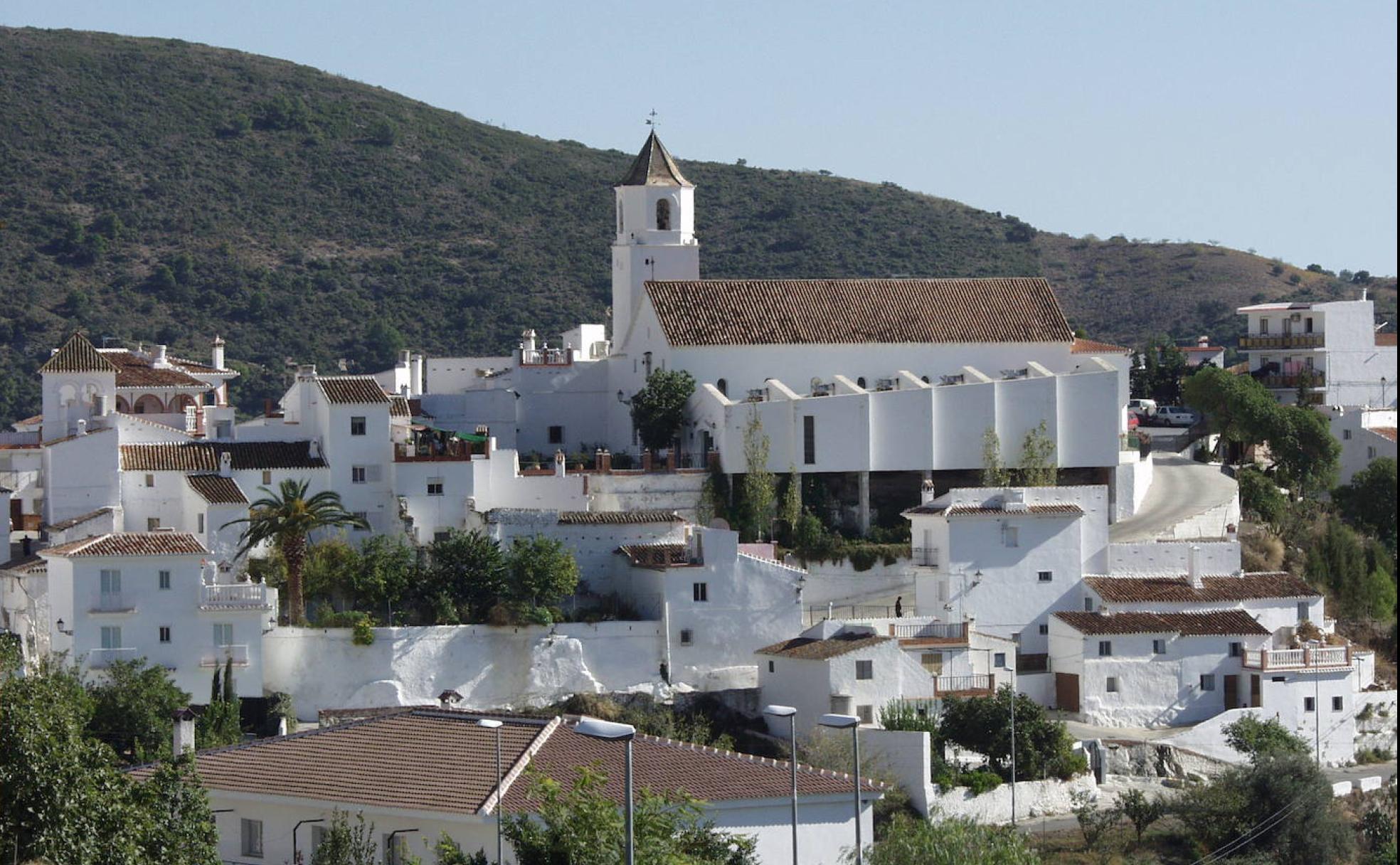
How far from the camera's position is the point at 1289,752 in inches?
2138

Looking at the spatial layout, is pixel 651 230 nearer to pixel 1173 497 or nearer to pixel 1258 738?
pixel 1173 497

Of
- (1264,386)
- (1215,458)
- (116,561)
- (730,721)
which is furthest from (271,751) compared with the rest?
(1264,386)

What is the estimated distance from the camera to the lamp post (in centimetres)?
3659

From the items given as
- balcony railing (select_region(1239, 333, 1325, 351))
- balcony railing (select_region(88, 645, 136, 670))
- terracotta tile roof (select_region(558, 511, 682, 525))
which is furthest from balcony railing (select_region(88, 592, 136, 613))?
balcony railing (select_region(1239, 333, 1325, 351))

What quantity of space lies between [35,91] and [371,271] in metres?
19.3

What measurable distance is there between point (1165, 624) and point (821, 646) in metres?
8.09

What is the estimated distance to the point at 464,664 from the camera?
2186 inches

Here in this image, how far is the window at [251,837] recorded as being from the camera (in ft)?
131

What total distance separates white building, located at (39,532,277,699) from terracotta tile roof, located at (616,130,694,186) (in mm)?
20470

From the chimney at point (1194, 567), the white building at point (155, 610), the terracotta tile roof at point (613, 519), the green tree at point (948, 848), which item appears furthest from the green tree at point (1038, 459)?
the green tree at point (948, 848)

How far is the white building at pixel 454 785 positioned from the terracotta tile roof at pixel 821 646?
11.5m

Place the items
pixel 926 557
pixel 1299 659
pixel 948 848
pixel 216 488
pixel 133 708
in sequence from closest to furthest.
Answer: pixel 948 848 < pixel 133 708 < pixel 216 488 < pixel 1299 659 < pixel 926 557

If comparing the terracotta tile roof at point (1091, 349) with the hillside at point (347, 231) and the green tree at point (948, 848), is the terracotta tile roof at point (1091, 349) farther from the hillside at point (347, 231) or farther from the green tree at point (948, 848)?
the hillside at point (347, 231)

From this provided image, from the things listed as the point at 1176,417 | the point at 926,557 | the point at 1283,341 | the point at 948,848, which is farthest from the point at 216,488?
the point at 1283,341
